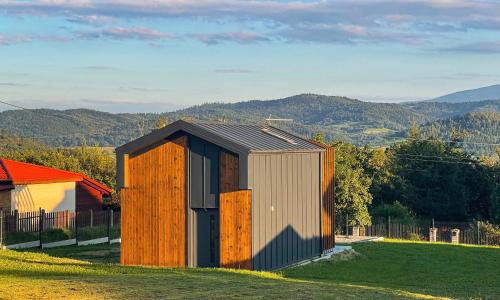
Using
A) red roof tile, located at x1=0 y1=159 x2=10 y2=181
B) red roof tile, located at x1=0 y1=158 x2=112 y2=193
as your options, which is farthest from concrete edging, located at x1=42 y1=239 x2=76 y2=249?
red roof tile, located at x1=0 y1=159 x2=10 y2=181

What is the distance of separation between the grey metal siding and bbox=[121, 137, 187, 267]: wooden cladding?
2.52 m

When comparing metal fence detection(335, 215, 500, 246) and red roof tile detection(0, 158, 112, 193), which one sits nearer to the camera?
red roof tile detection(0, 158, 112, 193)

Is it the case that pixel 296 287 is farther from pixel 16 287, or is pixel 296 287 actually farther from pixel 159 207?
pixel 159 207

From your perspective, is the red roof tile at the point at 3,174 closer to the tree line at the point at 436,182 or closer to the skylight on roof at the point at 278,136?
the skylight on roof at the point at 278,136

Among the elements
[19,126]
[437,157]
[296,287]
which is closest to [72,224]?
[296,287]

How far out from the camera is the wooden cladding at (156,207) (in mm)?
27125

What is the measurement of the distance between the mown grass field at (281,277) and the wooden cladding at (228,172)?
3.11 m

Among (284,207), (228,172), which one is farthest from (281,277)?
(284,207)

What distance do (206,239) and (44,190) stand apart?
16438mm

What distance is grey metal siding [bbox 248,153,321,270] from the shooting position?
26.5 m

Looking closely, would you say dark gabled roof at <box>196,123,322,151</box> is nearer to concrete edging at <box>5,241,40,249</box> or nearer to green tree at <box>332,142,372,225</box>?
concrete edging at <box>5,241,40,249</box>

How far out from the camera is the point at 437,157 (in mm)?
70875

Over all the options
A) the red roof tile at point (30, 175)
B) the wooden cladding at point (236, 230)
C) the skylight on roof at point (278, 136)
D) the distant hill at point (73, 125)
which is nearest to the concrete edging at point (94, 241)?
the red roof tile at point (30, 175)

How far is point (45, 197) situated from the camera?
41250 millimetres
